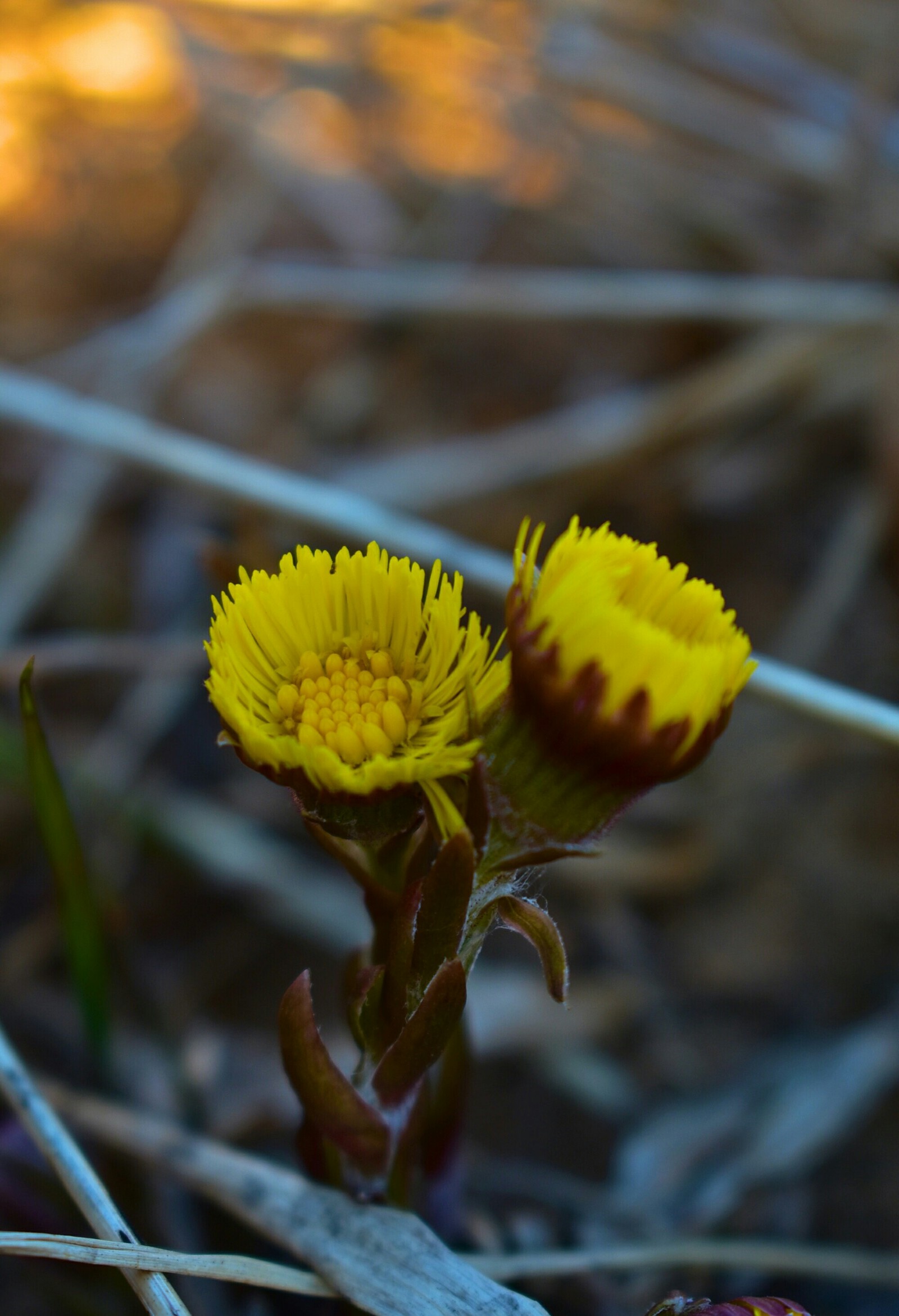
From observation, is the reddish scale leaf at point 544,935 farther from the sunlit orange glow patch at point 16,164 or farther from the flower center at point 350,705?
the sunlit orange glow patch at point 16,164

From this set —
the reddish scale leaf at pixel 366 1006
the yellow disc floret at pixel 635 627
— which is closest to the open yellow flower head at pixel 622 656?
the yellow disc floret at pixel 635 627

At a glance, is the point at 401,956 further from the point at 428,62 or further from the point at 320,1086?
the point at 428,62

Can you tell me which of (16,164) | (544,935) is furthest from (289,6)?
(544,935)

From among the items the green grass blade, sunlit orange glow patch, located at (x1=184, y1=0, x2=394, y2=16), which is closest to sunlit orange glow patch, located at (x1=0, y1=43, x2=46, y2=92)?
sunlit orange glow patch, located at (x1=184, y1=0, x2=394, y2=16)

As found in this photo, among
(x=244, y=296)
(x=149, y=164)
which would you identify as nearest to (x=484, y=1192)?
(x=244, y=296)

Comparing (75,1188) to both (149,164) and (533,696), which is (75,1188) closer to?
(533,696)
